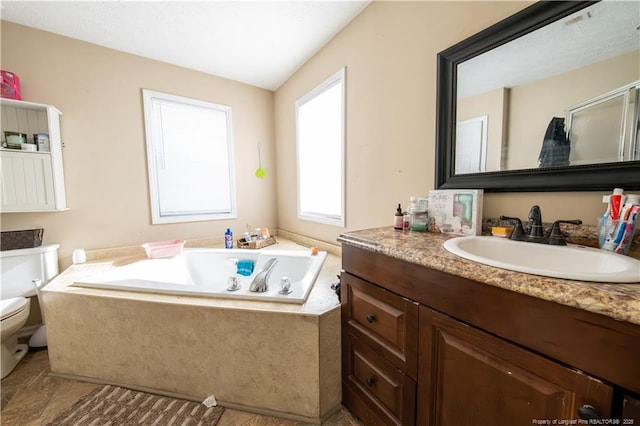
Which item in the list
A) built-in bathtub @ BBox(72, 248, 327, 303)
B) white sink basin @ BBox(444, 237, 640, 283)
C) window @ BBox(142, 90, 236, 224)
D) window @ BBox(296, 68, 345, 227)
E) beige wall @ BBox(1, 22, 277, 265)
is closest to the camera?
white sink basin @ BBox(444, 237, 640, 283)

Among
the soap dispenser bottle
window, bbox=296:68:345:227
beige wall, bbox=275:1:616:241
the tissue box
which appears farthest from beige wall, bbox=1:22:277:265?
the tissue box

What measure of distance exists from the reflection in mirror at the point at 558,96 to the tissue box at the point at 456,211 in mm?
146

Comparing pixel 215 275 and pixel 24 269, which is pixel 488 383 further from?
pixel 24 269

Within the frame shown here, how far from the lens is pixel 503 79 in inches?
39.5

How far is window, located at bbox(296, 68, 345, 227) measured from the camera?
6.32ft

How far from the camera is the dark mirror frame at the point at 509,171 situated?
0.77m

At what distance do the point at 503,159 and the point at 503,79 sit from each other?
1.13 feet

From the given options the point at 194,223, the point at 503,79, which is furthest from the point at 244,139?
the point at 503,79

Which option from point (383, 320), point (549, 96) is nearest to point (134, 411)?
point (383, 320)

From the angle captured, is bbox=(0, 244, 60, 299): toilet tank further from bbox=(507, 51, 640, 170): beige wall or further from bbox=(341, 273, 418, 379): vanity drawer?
bbox=(507, 51, 640, 170): beige wall

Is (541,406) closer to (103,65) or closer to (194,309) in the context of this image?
(194,309)

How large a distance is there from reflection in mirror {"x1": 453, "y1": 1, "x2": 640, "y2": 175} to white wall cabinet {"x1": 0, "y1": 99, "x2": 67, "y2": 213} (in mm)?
2751

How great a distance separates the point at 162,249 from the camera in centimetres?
204

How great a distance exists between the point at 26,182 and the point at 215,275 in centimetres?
146
